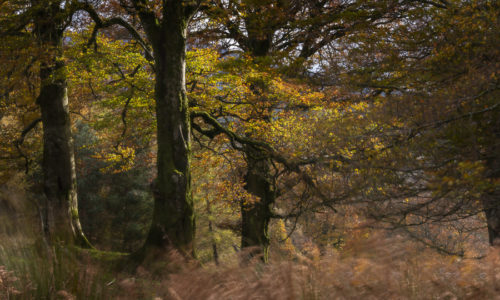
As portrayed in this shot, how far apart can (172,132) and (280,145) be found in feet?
14.2

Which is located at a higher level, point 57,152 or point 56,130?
point 56,130

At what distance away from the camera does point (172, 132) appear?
7609 mm

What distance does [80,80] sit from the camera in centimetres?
1030

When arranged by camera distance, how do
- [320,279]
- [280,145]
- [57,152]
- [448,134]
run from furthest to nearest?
[280,145], [57,152], [448,134], [320,279]

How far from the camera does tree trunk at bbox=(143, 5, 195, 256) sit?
7348 millimetres

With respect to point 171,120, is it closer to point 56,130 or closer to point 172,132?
point 172,132

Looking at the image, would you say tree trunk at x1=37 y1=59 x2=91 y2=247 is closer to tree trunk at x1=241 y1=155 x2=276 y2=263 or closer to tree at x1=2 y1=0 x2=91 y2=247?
tree at x1=2 y1=0 x2=91 y2=247

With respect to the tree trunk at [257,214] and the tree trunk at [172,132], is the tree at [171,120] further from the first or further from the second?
the tree trunk at [257,214]

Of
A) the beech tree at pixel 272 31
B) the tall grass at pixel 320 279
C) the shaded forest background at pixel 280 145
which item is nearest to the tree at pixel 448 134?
the shaded forest background at pixel 280 145

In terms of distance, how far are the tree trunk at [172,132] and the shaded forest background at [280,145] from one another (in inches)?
1.1

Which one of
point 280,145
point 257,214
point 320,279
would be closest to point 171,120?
point 280,145

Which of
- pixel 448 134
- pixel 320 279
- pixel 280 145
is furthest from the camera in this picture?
pixel 280 145

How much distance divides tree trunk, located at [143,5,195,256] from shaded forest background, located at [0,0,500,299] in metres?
0.03

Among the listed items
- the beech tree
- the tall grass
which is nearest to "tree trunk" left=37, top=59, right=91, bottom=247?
the beech tree
